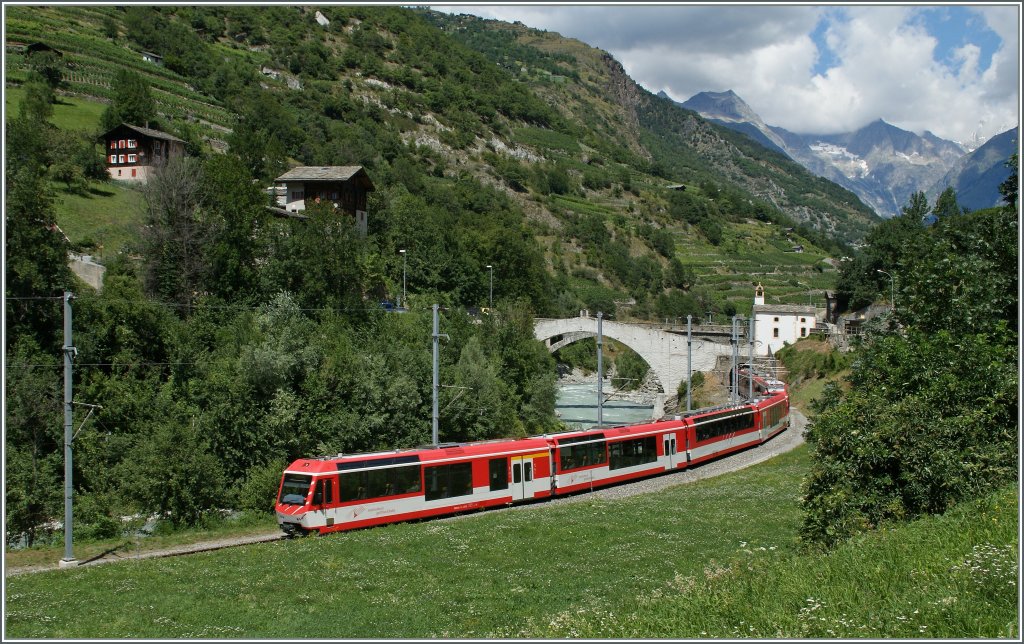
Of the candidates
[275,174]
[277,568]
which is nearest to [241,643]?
[277,568]

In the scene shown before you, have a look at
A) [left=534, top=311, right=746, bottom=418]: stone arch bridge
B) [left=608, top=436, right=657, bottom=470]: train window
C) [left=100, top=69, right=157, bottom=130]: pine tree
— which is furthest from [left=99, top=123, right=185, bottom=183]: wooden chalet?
[left=608, top=436, right=657, bottom=470]: train window

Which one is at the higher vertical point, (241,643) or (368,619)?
(241,643)

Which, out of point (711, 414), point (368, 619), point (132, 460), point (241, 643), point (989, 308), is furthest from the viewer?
point (711, 414)

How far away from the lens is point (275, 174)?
71.8 metres

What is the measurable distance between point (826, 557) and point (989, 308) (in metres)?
12.1

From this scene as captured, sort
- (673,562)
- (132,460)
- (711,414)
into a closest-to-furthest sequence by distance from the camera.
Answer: (673,562)
(132,460)
(711,414)

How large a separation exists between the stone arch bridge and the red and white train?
1465 inches

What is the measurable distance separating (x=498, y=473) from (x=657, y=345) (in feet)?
164

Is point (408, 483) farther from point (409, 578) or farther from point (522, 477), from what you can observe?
point (409, 578)

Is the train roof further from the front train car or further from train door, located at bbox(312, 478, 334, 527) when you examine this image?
train door, located at bbox(312, 478, 334, 527)

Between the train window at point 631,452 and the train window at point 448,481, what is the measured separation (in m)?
7.32

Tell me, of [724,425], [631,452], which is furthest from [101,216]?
[724,425]

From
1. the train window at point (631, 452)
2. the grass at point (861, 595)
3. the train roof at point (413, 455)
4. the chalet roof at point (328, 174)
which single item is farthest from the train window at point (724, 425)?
the chalet roof at point (328, 174)

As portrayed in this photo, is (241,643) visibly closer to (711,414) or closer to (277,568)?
(277,568)
